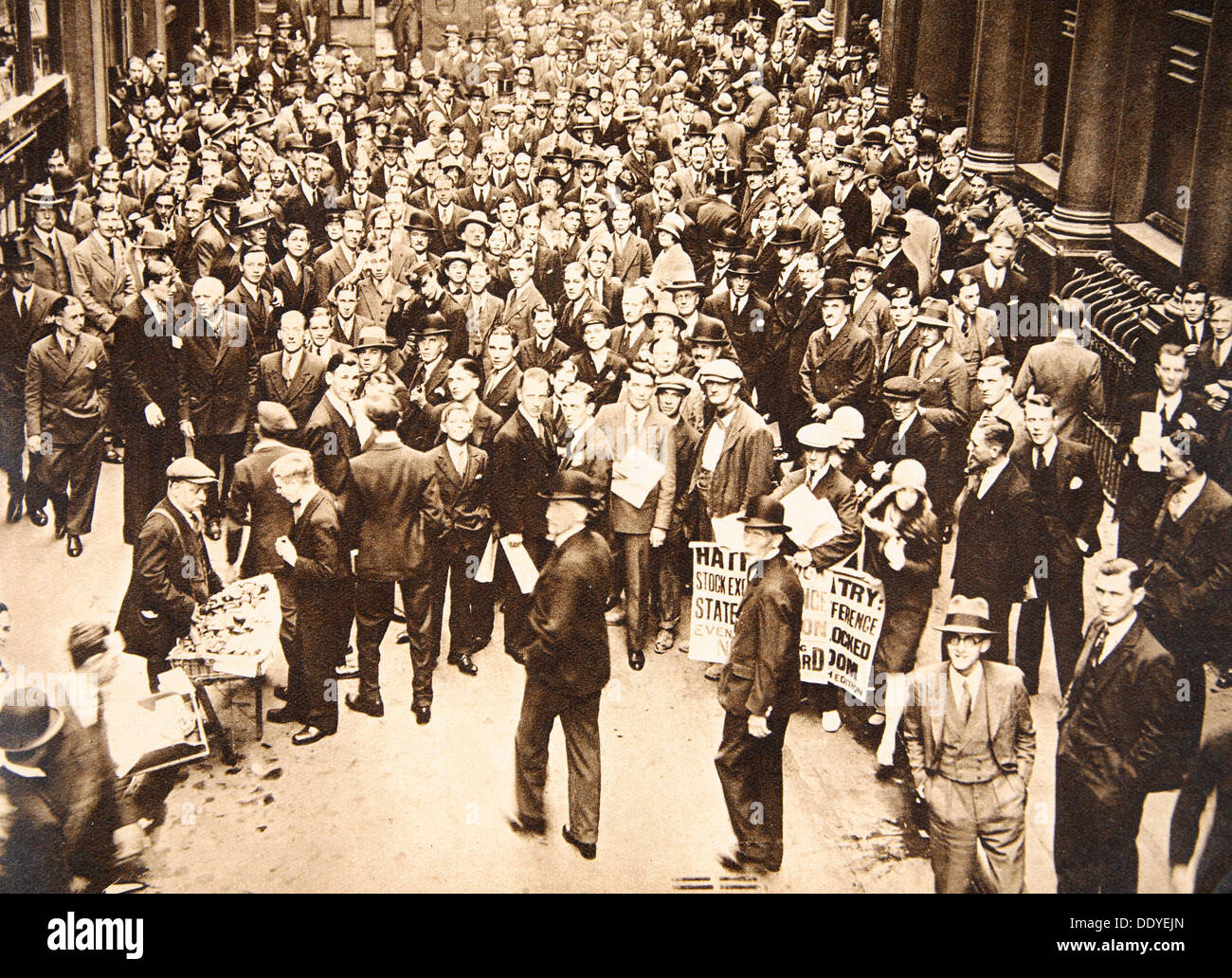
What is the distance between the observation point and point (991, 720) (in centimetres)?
651

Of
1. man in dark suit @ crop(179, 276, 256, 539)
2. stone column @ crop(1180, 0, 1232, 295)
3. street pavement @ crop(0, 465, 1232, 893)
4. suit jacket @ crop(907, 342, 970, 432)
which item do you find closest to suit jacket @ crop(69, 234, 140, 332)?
man in dark suit @ crop(179, 276, 256, 539)

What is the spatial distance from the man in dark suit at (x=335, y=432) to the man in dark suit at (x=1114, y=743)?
4038 mm

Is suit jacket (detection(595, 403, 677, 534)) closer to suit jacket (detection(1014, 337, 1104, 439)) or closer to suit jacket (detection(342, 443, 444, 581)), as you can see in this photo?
suit jacket (detection(342, 443, 444, 581))

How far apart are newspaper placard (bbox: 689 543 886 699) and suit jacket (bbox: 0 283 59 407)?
4059mm

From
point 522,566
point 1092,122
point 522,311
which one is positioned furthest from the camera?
point 1092,122

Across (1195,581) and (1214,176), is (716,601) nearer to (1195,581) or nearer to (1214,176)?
(1195,581)

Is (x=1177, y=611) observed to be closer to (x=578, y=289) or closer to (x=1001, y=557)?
(x=1001, y=557)

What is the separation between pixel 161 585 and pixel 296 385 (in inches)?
57.2

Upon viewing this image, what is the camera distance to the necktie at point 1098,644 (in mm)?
6520

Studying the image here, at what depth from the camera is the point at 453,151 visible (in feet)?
39.0

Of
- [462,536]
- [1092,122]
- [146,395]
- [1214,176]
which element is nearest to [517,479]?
[462,536]

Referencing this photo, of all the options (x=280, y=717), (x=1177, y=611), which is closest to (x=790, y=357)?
(x=1177, y=611)

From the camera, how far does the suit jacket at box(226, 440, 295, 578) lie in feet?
23.2
